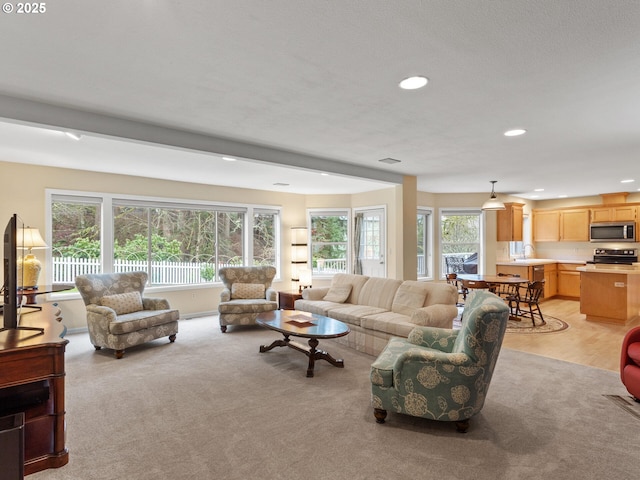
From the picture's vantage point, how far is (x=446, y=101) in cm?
280

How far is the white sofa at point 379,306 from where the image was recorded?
4012 millimetres

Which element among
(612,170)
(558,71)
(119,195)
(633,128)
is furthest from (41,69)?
(612,170)

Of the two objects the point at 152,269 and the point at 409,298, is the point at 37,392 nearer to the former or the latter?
the point at 409,298

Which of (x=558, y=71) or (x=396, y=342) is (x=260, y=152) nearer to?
(x=396, y=342)

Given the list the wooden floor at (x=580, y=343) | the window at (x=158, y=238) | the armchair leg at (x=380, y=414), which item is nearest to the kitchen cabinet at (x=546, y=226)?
the wooden floor at (x=580, y=343)

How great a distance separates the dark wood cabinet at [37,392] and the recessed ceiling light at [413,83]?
2734 millimetres

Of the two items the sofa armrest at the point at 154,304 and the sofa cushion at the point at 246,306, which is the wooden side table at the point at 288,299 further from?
the sofa armrest at the point at 154,304

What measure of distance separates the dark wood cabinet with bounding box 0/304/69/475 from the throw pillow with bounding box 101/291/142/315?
248cm

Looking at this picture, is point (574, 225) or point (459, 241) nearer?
point (459, 241)

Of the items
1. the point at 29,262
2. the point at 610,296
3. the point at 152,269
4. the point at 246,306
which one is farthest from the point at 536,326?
the point at 29,262

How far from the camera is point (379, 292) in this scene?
16.4 feet

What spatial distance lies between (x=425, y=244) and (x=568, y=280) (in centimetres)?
341

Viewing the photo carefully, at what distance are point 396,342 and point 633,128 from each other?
3102mm

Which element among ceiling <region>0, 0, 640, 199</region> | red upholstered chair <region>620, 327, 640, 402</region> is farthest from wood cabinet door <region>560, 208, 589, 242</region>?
red upholstered chair <region>620, 327, 640, 402</region>
